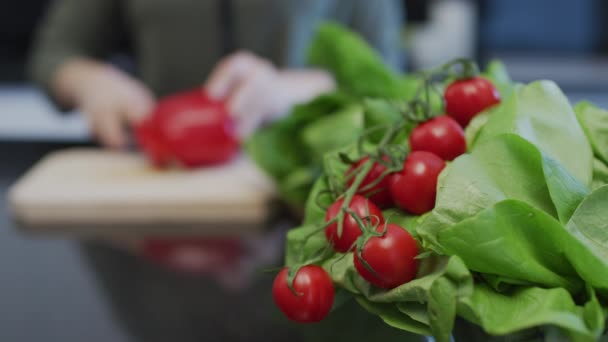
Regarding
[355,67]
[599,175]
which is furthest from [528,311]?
[355,67]

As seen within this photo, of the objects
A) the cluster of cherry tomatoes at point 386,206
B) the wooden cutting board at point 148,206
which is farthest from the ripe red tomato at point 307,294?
the wooden cutting board at point 148,206

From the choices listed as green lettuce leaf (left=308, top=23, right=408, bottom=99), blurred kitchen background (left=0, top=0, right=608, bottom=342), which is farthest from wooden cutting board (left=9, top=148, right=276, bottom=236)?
blurred kitchen background (left=0, top=0, right=608, bottom=342)

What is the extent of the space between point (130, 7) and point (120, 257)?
751 mm

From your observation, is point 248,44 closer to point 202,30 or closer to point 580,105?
point 202,30

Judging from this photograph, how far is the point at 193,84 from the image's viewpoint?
153 cm

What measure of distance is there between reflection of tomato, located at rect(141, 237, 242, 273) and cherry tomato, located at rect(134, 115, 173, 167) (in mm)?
230

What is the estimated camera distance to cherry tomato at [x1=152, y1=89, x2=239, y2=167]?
1106mm

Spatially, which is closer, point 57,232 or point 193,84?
point 57,232

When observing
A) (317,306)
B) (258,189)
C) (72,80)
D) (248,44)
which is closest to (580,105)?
(317,306)

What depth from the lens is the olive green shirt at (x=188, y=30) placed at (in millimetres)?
1445

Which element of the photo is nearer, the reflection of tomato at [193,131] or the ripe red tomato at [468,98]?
the ripe red tomato at [468,98]

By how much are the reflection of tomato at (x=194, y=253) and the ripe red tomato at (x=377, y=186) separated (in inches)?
11.7

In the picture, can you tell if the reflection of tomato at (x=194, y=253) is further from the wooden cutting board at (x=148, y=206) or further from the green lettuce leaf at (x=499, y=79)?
the green lettuce leaf at (x=499, y=79)

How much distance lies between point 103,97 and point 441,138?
0.86 meters
